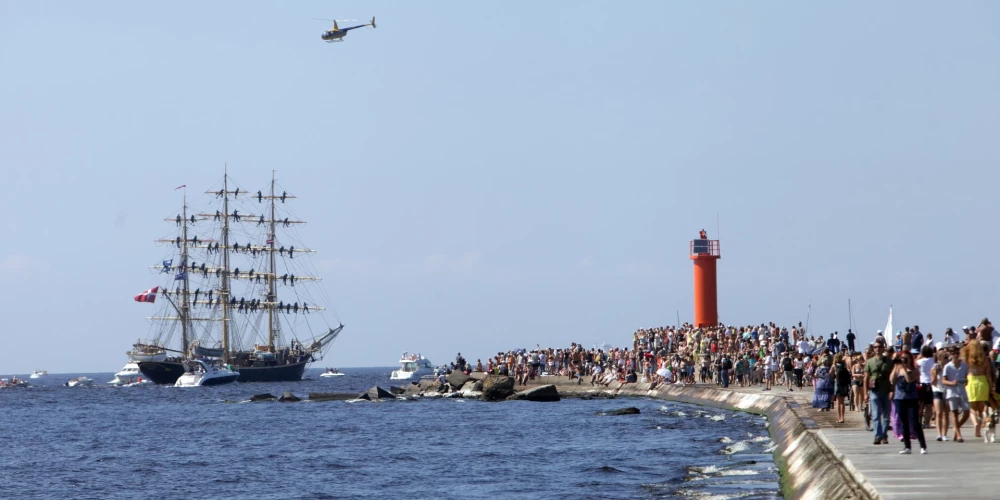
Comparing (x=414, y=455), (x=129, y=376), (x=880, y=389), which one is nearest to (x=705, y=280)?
(x=414, y=455)

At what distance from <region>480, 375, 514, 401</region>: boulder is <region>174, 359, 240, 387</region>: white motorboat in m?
55.3

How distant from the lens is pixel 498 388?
5716cm

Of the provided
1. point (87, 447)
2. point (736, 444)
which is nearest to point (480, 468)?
point (736, 444)

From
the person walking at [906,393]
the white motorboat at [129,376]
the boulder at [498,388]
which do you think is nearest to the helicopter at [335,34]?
the boulder at [498,388]

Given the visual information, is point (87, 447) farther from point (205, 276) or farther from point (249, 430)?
point (205, 276)

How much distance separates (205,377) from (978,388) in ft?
319

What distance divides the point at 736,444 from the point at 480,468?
6.28m

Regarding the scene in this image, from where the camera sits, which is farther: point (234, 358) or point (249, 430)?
point (234, 358)

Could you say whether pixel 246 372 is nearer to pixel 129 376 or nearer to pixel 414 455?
pixel 129 376

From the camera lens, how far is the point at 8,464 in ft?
113

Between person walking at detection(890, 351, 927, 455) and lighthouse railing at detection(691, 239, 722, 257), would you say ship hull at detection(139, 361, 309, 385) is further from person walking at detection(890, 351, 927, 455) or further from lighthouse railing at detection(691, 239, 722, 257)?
person walking at detection(890, 351, 927, 455)

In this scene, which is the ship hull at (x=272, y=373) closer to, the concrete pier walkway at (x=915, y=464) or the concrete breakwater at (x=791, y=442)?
the concrete breakwater at (x=791, y=442)

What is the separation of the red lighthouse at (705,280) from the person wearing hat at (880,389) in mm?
40849

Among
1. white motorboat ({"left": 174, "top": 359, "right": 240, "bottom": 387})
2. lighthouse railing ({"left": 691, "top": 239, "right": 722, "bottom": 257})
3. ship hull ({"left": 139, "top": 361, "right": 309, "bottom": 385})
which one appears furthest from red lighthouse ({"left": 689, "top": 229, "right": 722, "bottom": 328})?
ship hull ({"left": 139, "top": 361, "right": 309, "bottom": 385})
